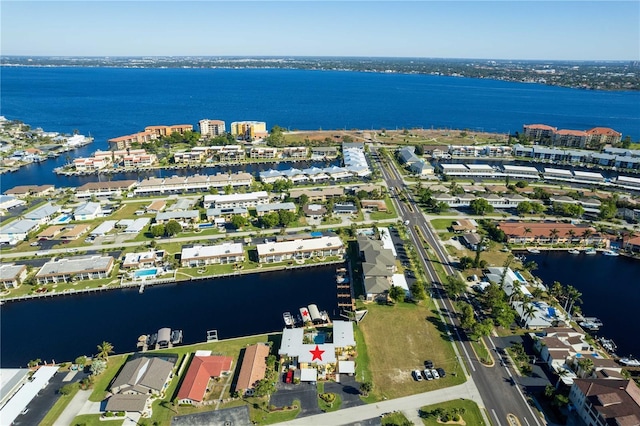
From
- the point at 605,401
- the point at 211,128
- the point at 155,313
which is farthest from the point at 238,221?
the point at 211,128

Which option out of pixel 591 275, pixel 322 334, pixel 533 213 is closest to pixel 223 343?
pixel 322 334

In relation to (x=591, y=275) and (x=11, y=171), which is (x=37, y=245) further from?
(x=591, y=275)

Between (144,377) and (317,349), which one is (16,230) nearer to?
(144,377)

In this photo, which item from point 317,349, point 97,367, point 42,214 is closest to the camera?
point 97,367

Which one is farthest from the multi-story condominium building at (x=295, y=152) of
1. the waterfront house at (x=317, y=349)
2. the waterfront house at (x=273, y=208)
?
the waterfront house at (x=317, y=349)

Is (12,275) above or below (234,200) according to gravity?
below

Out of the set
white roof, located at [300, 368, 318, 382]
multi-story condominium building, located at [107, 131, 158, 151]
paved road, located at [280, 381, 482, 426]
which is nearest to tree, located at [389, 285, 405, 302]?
paved road, located at [280, 381, 482, 426]

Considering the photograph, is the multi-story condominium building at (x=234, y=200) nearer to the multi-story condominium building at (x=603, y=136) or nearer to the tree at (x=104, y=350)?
the tree at (x=104, y=350)
